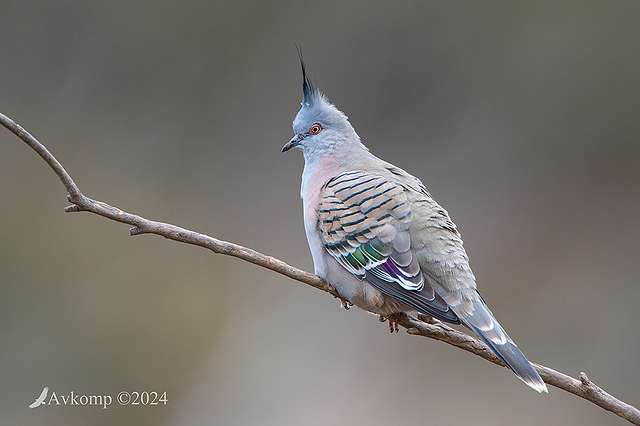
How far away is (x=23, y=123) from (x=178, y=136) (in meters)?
1.11

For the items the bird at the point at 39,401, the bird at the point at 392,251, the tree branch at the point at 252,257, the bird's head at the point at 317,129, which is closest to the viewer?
the tree branch at the point at 252,257

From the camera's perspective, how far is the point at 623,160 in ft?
14.5

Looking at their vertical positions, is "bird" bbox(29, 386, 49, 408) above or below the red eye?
below

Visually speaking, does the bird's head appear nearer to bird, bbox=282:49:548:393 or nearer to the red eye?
the red eye

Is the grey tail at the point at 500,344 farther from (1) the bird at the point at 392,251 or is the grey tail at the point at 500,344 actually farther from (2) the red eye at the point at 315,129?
(2) the red eye at the point at 315,129

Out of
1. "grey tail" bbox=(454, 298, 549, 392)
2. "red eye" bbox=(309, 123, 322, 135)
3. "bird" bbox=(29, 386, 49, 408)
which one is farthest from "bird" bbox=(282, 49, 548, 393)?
"bird" bbox=(29, 386, 49, 408)

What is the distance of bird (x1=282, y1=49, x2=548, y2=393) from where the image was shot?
1.91 meters

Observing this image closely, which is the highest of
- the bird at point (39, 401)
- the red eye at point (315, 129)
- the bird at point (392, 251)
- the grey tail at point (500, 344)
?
the red eye at point (315, 129)

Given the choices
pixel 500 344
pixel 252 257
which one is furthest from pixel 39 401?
pixel 500 344

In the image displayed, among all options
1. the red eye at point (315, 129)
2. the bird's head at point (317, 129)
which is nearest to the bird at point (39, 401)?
the bird's head at point (317, 129)

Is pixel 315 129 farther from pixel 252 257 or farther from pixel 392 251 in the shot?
pixel 252 257

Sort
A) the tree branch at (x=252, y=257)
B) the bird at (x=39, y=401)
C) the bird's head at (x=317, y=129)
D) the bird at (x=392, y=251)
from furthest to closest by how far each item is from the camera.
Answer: the bird at (x=39, y=401), the bird's head at (x=317, y=129), the bird at (x=392, y=251), the tree branch at (x=252, y=257)

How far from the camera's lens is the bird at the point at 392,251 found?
1913 millimetres

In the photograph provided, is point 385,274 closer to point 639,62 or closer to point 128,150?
point 128,150
